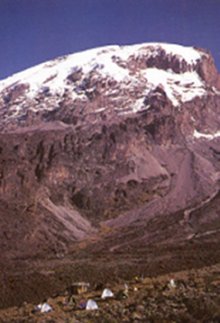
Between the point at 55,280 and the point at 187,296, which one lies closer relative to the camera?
the point at 187,296

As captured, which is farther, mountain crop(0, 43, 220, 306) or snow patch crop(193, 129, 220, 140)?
snow patch crop(193, 129, 220, 140)

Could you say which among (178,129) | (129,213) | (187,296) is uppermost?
(178,129)

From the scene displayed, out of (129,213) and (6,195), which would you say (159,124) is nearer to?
(129,213)

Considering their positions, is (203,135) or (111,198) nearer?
(111,198)

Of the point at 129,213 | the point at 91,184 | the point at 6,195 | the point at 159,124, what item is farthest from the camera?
the point at 159,124

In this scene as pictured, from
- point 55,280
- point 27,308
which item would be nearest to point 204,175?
point 55,280

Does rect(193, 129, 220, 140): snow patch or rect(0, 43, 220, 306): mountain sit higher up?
rect(193, 129, 220, 140): snow patch

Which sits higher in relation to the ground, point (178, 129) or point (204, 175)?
point (178, 129)

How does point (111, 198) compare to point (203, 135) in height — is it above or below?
below

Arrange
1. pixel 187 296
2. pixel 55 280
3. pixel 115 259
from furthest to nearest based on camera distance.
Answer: pixel 115 259, pixel 55 280, pixel 187 296

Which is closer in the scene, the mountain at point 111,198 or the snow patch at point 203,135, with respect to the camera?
the mountain at point 111,198

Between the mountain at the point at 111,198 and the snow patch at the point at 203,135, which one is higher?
the snow patch at the point at 203,135
